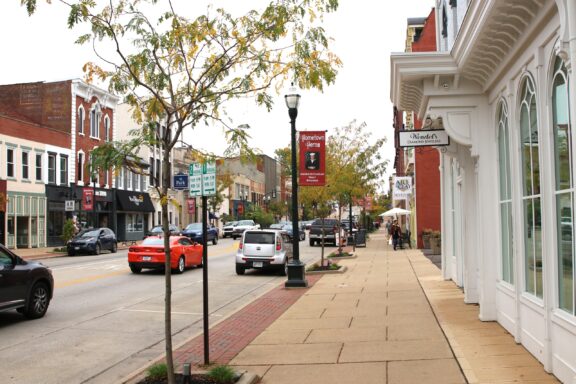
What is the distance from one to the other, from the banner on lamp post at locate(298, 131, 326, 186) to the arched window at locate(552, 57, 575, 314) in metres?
12.1

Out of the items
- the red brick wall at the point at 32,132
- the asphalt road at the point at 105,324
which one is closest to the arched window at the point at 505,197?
the asphalt road at the point at 105,324

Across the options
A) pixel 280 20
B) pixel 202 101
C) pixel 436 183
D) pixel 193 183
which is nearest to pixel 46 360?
pixel 193 183

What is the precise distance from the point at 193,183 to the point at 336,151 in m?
22.7

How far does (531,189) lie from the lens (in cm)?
701

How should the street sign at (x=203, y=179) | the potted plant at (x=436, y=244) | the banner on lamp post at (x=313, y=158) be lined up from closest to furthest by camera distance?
the street sign at (x=203, y=179), the banner on lamp post at (x=313, y=158), the potted plant at (x=436, y=244)

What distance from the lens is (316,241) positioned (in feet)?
134

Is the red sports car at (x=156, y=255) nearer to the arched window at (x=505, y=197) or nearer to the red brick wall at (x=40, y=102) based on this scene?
the arched window at (x=505, y=197)

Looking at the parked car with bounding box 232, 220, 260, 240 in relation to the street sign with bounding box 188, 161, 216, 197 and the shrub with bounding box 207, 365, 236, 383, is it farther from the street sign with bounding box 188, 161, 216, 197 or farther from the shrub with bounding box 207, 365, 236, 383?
the shrub with bounding box 207, 365, 236, 383

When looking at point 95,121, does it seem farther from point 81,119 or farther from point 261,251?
point 261,251

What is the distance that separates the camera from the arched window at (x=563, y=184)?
5656 millimetres

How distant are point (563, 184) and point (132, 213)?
166 ft

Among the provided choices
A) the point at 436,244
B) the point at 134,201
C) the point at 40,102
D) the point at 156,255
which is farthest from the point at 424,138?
the point at 134,201

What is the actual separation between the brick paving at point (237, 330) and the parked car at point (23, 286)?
3.54m

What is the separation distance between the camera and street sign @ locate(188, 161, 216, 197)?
729cm
